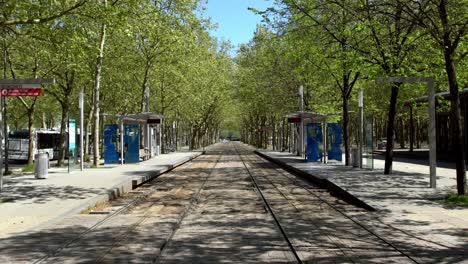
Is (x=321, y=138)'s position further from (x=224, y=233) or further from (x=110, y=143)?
(x=224, y=233)

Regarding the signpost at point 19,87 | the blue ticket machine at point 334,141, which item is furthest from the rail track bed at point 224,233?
the blue ticket machine at point 334,141

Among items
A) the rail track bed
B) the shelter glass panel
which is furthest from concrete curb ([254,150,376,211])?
the shelter glass panel

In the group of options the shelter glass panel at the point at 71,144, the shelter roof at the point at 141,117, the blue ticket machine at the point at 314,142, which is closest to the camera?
the shelter glass panel at the point at 71,144

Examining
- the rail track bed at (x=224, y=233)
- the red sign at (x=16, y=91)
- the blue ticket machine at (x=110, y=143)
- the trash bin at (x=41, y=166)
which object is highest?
the red sign at (x=16, y=91)

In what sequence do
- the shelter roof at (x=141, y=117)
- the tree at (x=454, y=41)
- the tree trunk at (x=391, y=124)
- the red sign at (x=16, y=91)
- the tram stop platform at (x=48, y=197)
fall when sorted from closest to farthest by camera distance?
1. the tram stop platform at (x=48, y=197)
2. the tree at (x=454, y=41)
3. the red sign at (x=16, y=91)
4. the tree trunk at (x=391, y=124)
5. the shelter roof at (x=141, y=117)

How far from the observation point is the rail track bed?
23.8 feet

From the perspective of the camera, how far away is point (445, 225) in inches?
373

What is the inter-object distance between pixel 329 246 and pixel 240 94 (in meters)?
47.7

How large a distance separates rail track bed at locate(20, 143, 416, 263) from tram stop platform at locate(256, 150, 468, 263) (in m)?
0.36

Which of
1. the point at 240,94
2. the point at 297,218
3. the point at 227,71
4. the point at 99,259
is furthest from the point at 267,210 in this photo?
the point at 227,71

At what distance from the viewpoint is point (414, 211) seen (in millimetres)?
11125

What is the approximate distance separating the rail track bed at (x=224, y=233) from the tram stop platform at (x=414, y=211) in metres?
0.36

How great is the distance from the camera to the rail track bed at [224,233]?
285 inches

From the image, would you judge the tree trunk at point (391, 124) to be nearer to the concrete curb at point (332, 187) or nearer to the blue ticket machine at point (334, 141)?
the concrete curb at point (332, 187)
